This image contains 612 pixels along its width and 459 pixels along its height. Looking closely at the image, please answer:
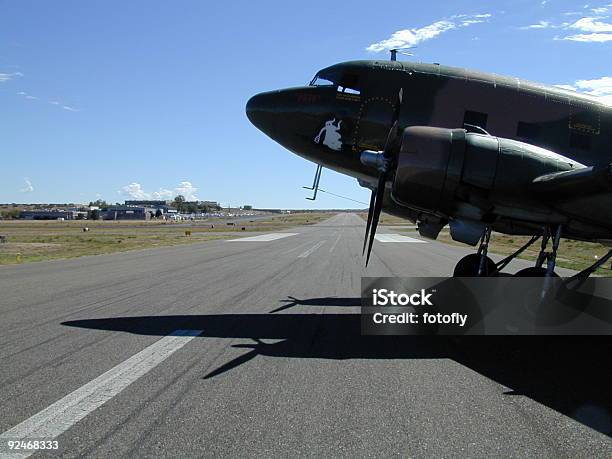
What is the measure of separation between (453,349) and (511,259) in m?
4.01

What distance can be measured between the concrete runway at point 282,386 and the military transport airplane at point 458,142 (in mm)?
2148

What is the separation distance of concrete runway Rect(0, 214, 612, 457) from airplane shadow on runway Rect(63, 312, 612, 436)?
0.10 feet

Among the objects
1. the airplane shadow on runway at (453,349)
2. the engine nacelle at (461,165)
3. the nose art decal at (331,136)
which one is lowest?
the airplane shadow on runway at (453,349)

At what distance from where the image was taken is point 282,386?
5.54 m

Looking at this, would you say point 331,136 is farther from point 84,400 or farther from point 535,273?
point 84,400

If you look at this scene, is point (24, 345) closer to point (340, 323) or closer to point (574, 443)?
point (340, 323)

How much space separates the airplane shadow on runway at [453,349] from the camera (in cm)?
544

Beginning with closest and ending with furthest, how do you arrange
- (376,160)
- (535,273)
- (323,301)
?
(376,160) → (535,273) → (323,301)

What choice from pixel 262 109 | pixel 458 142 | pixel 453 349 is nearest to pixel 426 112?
pixel 458 142

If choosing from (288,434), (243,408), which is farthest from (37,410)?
(288,434)

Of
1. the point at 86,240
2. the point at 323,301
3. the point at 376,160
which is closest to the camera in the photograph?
the point at 376,160

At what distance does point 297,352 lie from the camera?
709 cm

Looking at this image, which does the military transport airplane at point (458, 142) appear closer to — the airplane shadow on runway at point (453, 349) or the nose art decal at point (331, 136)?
the nose art decal at point (331, 136)

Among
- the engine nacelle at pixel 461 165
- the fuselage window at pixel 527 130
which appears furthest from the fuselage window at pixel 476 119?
the engine nacelle at pixel 461 165
